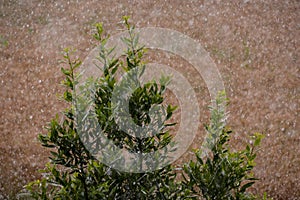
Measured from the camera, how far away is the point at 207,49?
4.58m

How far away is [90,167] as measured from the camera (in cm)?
179

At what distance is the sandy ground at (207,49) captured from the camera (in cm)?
361

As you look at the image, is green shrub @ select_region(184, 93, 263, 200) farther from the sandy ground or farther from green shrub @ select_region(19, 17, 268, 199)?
the sandy ground

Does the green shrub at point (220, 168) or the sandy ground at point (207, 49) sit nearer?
the green shrub at point (220, 168)

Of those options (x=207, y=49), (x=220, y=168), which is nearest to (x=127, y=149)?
(x=220, y=168)

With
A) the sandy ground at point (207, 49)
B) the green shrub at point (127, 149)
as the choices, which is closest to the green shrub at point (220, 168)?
the green shrub at point (127, 149)

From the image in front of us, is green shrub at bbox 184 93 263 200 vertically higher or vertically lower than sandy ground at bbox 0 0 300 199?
lower

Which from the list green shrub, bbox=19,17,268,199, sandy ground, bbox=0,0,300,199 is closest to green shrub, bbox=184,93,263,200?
green shrub, bbox=19,17,268,199

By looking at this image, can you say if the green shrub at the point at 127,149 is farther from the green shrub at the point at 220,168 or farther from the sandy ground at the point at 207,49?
the sandy ground at the point at 207,49

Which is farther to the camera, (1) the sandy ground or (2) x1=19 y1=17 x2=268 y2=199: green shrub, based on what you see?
(1) the sandy ground

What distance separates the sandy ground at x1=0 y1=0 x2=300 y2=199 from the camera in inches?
142

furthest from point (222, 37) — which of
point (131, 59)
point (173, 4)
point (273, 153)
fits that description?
point (131, 59)

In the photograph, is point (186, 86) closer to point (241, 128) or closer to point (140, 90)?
point (241, 128)

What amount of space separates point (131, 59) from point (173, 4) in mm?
3401
